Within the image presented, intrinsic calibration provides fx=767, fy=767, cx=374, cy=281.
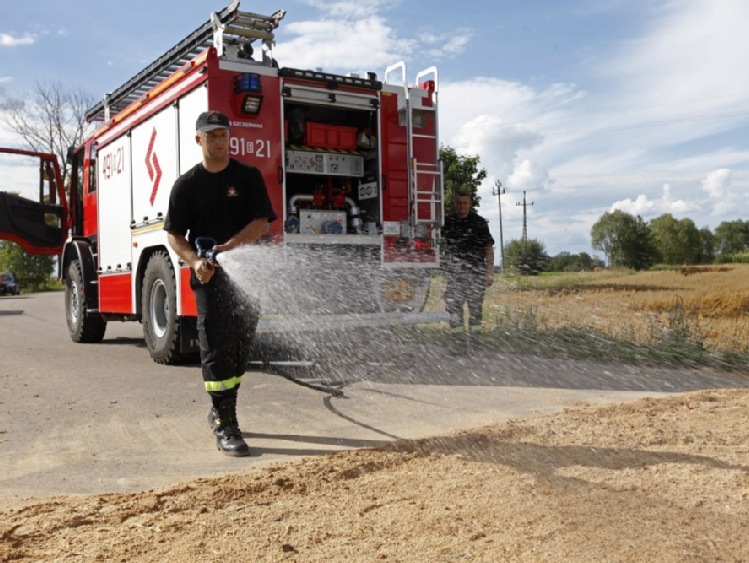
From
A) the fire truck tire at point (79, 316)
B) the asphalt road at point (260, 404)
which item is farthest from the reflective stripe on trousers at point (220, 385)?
the fire truck tire at point (79, 316)

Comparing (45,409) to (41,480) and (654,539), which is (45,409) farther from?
(654,539)

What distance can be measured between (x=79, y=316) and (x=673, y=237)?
71028mm

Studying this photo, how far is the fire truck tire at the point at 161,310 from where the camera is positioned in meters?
8.07

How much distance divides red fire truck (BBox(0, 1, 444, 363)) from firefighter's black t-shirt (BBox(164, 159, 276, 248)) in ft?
6.99

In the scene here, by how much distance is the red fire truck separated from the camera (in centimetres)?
771

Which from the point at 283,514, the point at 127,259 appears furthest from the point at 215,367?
the point at 127,259

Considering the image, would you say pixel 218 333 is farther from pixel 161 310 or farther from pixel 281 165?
pixel 161 310

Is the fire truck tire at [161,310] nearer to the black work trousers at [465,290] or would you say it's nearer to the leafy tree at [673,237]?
the black work trousers at [465,290]

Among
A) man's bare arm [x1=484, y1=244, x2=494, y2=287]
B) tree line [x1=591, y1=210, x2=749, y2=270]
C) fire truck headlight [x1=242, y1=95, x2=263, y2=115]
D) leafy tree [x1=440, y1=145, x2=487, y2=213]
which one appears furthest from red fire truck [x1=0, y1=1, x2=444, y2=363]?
tree line [x1=591, y1=210, x2=749, y2=270]

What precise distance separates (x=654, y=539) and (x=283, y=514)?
1455 mm

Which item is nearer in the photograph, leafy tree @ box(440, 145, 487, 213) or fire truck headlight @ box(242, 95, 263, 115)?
fire truck headlight @ box(242, 95, 263, 115)

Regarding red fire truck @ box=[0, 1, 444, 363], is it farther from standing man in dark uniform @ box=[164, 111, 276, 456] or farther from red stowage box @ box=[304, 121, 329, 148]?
standing man in dark uniform @ box=[164, 111, 276, 456]

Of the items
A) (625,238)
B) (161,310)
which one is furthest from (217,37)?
(625,238)

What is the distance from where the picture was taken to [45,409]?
6.07 meters
